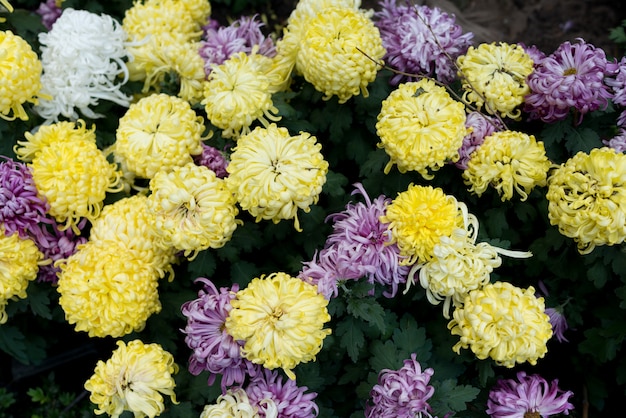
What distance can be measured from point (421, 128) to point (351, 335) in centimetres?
67

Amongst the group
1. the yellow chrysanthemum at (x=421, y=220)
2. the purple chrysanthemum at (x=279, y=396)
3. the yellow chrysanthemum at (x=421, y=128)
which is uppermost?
the yellow chrysanthemum at (x=421, y=128)

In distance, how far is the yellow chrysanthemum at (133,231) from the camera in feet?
6.51

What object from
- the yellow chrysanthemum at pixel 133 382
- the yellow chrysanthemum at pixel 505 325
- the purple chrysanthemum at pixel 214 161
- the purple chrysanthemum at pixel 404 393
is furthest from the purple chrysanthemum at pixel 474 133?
the yellow chrysanthemum at pixel 133 382

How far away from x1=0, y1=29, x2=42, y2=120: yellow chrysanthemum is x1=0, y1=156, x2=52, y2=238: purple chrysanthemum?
0.22 meters

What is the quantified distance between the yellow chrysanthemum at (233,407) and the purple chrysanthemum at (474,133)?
3.29ft

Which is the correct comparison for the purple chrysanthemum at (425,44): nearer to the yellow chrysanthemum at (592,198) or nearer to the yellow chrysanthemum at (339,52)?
the yellow chrysanthemum at (339,52)

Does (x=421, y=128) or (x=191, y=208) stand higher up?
(x=421, y=128)

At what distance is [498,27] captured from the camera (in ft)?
11.6

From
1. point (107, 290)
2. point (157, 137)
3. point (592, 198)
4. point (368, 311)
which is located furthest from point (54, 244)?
point (592, 198)

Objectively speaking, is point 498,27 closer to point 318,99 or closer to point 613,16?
point 613,16

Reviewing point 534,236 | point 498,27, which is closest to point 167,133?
point 534,236

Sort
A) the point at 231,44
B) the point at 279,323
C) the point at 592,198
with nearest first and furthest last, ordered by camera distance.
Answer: the point at 279,323 < the point at 592,198 < the point at 231,44

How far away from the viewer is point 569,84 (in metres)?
1.91

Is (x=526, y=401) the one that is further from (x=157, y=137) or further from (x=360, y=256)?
(x=157, y=137)
